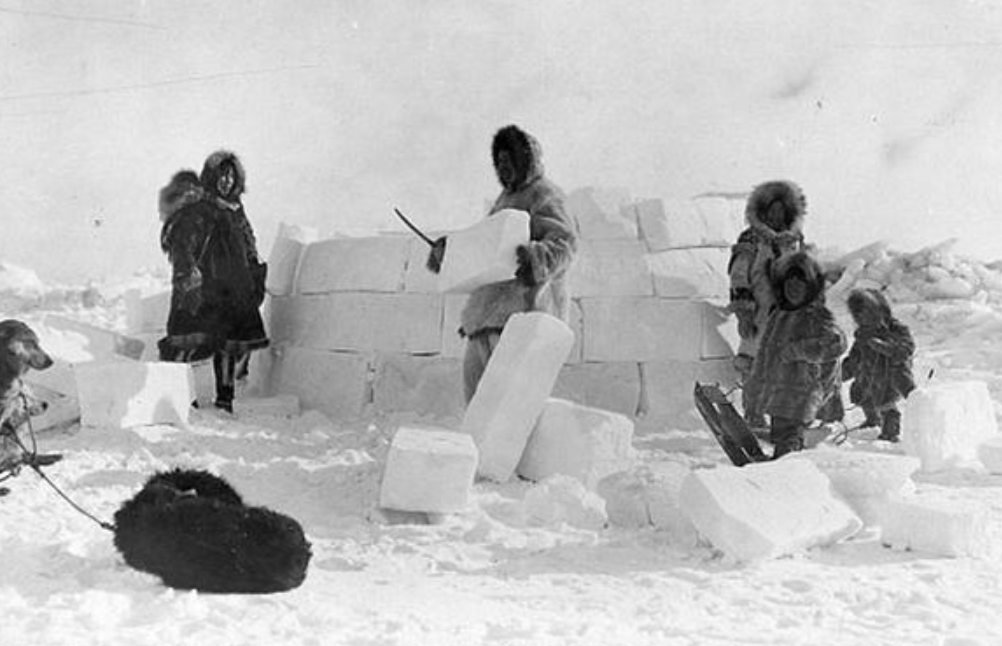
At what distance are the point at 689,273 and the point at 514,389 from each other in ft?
7.98

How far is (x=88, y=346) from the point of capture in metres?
7.29

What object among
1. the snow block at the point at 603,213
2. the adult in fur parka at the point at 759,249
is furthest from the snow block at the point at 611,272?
the adult in fur parka at the point at 759,249


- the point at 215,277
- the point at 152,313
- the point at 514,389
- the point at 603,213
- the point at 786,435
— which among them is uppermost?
the point at 603,213

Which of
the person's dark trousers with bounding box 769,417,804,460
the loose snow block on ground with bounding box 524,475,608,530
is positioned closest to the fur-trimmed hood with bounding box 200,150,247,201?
the loose snow block on ground with bounding box 524,475,608,530

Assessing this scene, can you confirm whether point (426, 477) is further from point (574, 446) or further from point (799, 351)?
point (799, 351)

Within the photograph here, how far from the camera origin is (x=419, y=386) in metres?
7.29

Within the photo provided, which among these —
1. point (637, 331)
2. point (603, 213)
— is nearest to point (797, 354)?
point (637, 331)

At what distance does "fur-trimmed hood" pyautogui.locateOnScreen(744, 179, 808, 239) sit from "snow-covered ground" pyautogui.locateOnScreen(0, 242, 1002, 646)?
72.5 inches

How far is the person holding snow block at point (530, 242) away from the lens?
572 cm

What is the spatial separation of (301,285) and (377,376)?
1.24 metres

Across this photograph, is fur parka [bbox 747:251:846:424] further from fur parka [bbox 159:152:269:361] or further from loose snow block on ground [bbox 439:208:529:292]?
fur parka [bbox 159:152:269:361]

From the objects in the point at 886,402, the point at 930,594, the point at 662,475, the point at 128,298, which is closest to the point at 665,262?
the point at 886,402

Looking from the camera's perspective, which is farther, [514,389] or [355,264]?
[355,264]

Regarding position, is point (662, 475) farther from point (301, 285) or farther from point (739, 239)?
point (301, 285)
